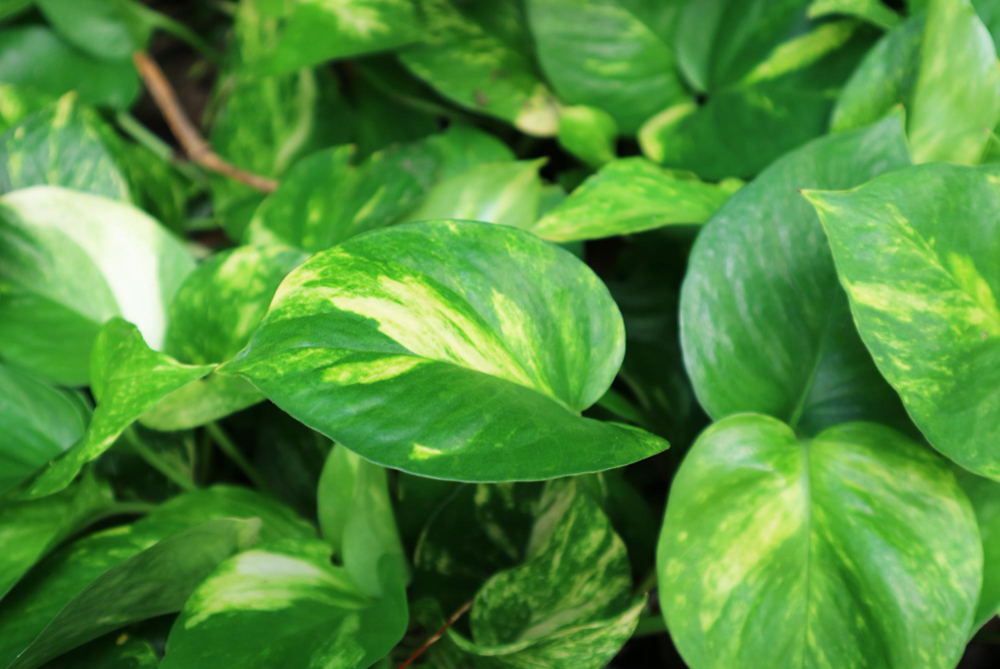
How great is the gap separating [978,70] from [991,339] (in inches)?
9.2

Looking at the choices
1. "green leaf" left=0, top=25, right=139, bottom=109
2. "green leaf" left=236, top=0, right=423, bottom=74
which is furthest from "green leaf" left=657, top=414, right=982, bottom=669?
"green leaf" left=0, top=25, right=139, bottom=109

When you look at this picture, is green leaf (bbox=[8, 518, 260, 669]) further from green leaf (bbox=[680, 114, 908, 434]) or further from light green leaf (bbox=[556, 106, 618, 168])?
light green leaf (bbox=[556, 106, 618, 168])

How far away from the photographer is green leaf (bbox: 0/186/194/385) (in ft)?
2.07

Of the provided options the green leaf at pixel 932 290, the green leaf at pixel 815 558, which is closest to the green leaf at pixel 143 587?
the green leaf at pixel 815 558

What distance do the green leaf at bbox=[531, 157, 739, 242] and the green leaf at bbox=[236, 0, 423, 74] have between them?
0.31m

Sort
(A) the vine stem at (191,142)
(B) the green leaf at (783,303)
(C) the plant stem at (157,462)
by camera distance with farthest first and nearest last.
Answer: (A) the vine stem at (191,142), (C) the plant stem at (157,462), (B) the green leaf at (783,303)

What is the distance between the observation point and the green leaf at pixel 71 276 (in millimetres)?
630

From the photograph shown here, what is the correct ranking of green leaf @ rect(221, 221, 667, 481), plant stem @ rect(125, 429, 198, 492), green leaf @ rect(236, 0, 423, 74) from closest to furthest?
green leaf @ rect(221, 221, 667, 481) < plant stem @ rect(125, 429, 198, 492) < green leaf @ rect(236, 0, 423, 74)

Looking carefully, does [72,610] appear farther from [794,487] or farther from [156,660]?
[794,487]

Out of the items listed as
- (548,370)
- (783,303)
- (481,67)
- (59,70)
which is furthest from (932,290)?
(59,70)

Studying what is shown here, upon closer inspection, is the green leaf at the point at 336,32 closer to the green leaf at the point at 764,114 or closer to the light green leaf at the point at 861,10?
the green leaf at the point at 764,114

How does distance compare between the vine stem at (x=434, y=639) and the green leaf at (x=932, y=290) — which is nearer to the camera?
the green leaf at (x=932, y=290)

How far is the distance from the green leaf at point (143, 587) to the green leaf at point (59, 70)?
0.68 metres

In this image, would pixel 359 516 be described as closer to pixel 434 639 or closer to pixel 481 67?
pixel 434 639
